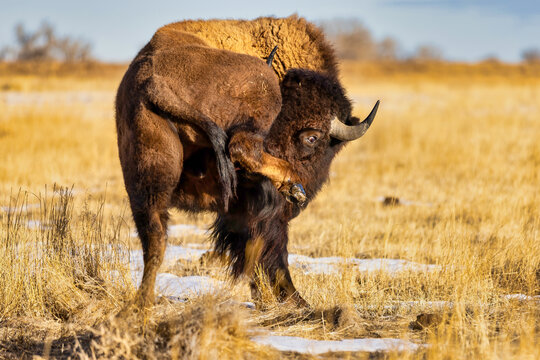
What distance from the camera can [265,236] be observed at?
4.67m

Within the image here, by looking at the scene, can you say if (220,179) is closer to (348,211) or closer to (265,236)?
(265,236)

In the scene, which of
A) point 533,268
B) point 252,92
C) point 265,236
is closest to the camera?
point 252,92

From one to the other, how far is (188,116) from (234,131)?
31 cm

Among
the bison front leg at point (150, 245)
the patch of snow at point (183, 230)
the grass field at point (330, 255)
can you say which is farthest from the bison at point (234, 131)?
the patch of snow at point (183, 230)

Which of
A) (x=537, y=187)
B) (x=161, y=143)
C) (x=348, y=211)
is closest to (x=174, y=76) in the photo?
(x=161, y=143)

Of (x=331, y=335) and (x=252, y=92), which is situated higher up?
(x=252, y=92)

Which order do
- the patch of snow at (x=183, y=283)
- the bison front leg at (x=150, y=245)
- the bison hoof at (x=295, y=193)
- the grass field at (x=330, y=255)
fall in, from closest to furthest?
the grass field at (x=330, y=255)
the bison front leg at (x=150, y=245)
the bison hoof at (x=295, y=193)
the patch of snow at (x=183, y=283)

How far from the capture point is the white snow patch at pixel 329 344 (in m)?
3.44

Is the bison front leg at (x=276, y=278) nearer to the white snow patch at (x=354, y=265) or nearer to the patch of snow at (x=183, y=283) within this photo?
the patch of snow at (x=183, y=283)

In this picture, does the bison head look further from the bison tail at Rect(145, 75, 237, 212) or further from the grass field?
the grass field

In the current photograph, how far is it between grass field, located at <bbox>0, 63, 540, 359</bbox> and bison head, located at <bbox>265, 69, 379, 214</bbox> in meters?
0.88

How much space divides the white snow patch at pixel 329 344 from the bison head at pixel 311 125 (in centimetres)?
127

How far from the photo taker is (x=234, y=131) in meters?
3.93

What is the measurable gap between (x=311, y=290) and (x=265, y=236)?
572 millimetres
